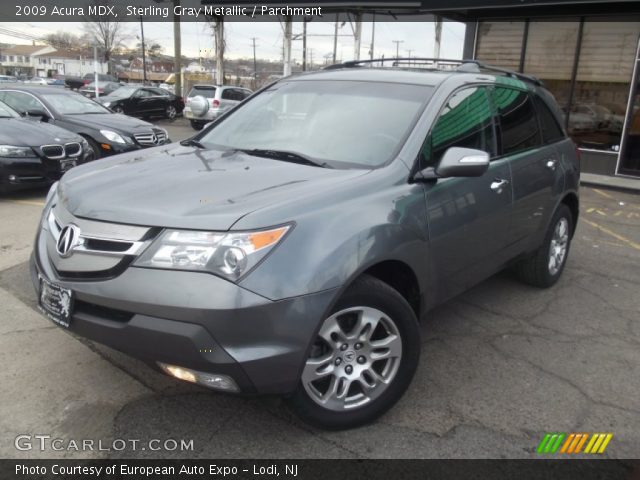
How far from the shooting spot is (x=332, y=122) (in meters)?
3.41

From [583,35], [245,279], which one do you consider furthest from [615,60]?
[245,279]

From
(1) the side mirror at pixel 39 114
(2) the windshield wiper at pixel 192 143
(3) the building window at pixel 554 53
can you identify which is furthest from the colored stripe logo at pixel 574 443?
(3) the building window at pixel 554 53

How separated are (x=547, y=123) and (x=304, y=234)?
123 inches

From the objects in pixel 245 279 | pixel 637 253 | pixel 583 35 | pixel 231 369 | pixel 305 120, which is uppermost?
pixel 583 35

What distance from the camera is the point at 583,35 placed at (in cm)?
1198

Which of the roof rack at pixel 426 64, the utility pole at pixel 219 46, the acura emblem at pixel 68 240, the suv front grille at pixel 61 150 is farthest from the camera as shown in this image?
the utility pole at pixel 219 46

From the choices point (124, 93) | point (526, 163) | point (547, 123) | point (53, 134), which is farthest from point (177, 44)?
point (526, 163)

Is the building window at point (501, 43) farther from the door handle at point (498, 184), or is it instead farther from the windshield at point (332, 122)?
the windshield at point (332, 122)

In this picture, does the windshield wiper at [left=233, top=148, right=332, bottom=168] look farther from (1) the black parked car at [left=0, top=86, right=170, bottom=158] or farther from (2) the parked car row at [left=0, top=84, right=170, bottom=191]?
(1) the black parked car at [left=0, top=86, right=170, bottom=158]

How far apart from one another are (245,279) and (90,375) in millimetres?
1471

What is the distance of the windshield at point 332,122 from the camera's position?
3.19 m

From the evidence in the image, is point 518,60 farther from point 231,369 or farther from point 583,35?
point 231,369

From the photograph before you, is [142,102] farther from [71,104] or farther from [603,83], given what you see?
[603,83]

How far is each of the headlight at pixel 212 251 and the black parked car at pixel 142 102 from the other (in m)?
21.1
